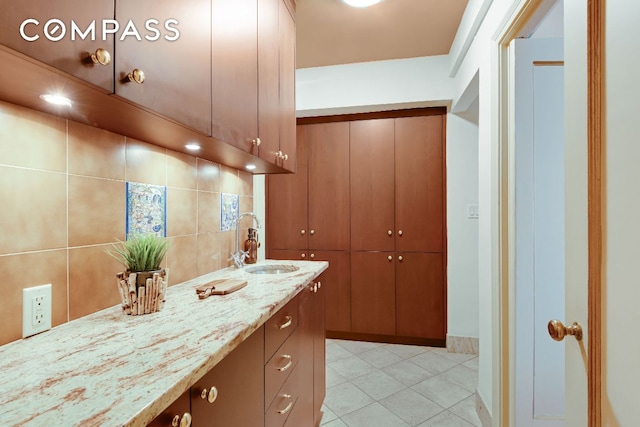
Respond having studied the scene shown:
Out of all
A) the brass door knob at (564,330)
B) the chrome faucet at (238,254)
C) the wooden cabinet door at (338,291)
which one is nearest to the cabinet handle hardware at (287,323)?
the chrome faucet at (238,254)

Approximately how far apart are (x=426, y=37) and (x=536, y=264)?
1.89 metres

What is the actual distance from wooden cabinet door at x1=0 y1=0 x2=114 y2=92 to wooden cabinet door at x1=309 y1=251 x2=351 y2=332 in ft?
8.76

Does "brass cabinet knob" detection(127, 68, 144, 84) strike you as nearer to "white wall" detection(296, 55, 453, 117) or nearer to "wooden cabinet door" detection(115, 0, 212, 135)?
"wooden cabinet door" detection(115, 0, 212, 135)

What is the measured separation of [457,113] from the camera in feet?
9.52

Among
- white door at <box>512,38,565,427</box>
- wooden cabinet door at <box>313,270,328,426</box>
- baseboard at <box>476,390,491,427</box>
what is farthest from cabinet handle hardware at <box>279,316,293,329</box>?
baseboard at <box>476,390,491,427</box>

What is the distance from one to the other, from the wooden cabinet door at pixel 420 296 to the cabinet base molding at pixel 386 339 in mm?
41

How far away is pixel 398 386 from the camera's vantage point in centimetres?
230

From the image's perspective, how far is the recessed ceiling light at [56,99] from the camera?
0.77 meters

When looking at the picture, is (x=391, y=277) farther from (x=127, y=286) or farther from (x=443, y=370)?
(x=127, y=286)

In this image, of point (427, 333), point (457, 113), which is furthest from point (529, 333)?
point (457, 113)

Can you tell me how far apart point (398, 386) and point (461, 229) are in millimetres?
1436

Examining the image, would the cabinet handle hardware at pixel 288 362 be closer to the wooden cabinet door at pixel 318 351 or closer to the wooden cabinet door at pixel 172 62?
the wooden cabinet door at pixel 318 351

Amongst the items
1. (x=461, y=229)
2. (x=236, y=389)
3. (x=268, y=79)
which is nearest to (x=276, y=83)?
(x=268, y=79)

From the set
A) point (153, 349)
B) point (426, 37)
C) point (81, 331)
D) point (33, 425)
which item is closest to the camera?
point (33, 425)
